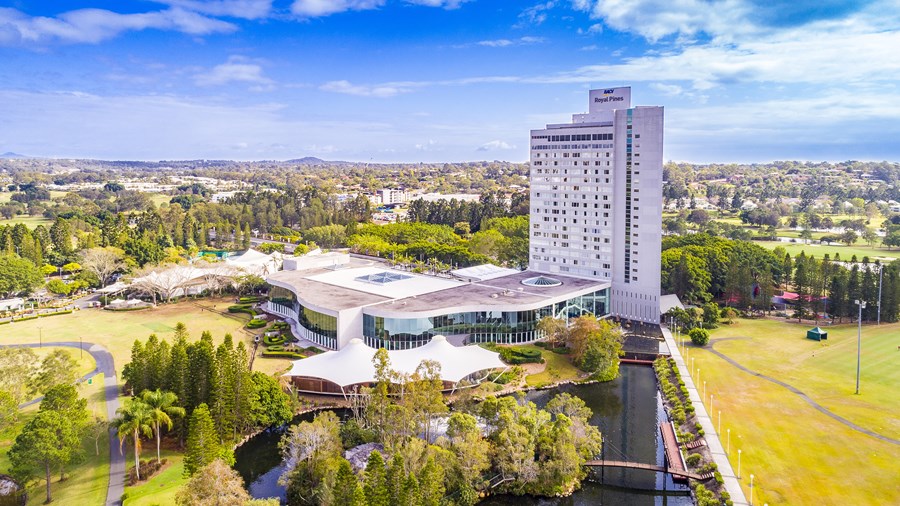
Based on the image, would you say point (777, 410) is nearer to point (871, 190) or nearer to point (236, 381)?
point (236, 381)

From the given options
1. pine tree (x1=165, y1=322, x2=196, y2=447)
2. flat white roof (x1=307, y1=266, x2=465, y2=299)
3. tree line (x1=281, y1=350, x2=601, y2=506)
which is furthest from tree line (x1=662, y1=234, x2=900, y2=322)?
pine tree (x1=165, y1=322, x2=196, y2=447)

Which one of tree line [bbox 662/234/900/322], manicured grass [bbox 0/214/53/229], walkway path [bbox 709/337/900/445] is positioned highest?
manicured grass [bbox 0/214/53/229]

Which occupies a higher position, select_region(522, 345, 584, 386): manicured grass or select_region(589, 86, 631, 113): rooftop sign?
select_region(589, 86, 631, 113): rooftop sign

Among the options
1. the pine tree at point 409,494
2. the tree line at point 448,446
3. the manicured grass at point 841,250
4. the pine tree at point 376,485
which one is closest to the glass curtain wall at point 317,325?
the tree line at point 448,446

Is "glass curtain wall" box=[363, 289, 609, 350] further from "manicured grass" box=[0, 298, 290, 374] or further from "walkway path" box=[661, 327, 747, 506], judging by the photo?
"walkway path" box=[661, 327, 747, 506]

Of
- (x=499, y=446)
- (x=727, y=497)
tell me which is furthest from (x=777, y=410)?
(x=499, y=446)

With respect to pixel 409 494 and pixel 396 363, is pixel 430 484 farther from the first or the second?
pixel 396 363

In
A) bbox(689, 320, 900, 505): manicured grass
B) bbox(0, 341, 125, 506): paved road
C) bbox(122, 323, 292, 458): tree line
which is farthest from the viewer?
bbox(122, 323, 292, 458): tree line
